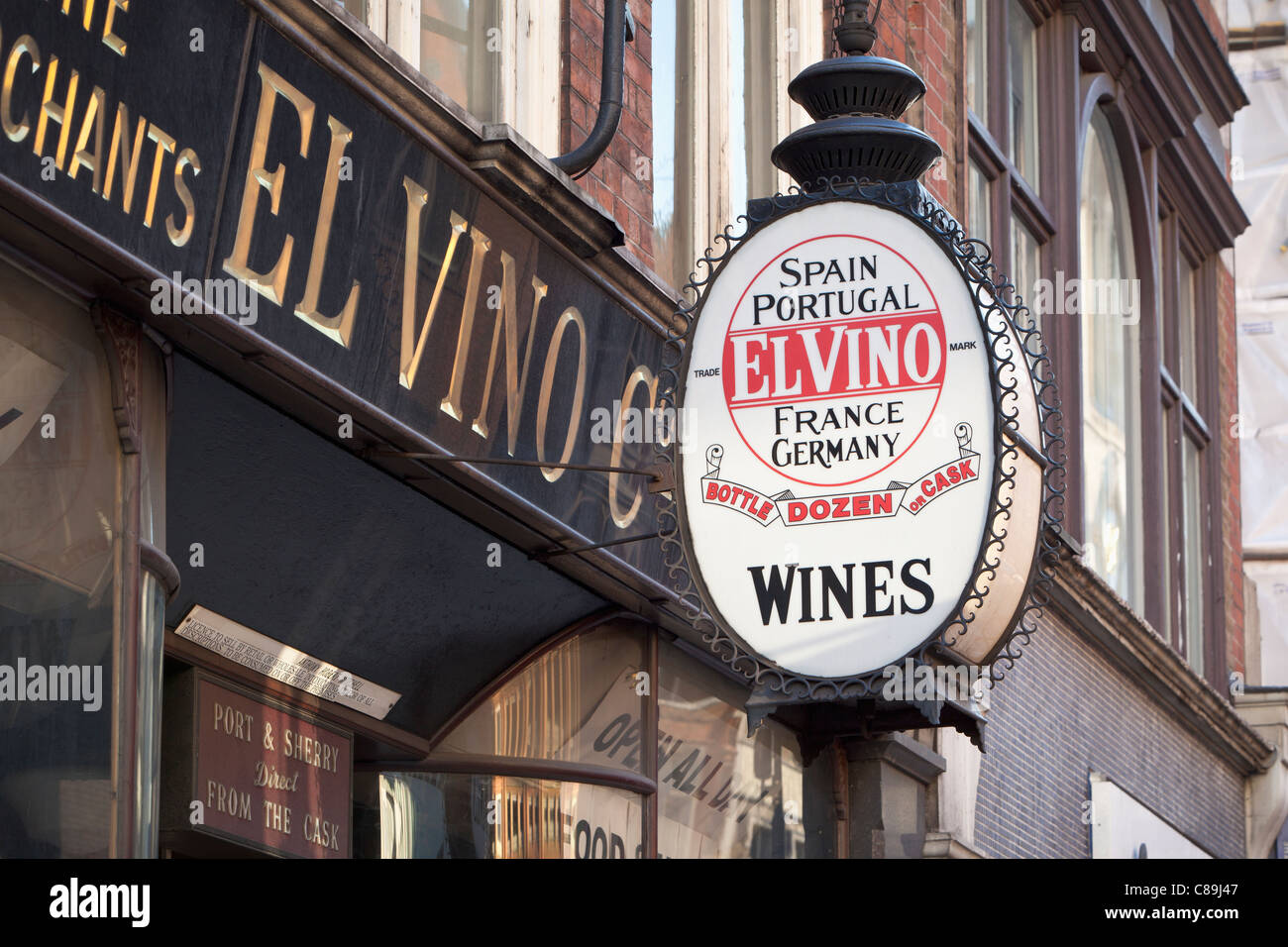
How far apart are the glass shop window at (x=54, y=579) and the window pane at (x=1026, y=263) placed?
817cm

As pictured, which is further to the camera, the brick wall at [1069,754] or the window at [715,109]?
the brick wall at [1069,754]

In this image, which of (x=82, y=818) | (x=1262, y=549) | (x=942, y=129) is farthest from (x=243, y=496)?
(x=1262, y=549)

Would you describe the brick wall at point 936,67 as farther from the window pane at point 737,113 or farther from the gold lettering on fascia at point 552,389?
the gold lettering on fascia at point 552,389

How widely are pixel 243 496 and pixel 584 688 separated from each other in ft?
7.00

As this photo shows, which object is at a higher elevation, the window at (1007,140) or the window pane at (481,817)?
the window at (1007,140)

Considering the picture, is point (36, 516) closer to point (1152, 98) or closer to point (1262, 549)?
point (1152, 98)

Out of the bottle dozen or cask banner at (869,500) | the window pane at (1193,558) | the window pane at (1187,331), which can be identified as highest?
the window pane at (1187,331)

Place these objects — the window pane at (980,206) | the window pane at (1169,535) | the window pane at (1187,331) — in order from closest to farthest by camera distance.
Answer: the window pane at (980,206)
the window pane at (1169,535)
the window pane at (1187,331)

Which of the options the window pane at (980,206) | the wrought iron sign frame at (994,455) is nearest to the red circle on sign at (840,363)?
the wrought iron sign frame at (994,455)

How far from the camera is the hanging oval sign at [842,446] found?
6359 mm

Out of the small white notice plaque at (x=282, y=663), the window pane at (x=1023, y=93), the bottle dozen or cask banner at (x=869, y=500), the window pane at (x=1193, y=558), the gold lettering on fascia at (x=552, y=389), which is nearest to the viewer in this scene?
the bottle dozen or cask banner at (x=869, y=500)

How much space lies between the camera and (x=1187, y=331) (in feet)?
56.3

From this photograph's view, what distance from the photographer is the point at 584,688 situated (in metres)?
8.63

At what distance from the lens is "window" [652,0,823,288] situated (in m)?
9.40
